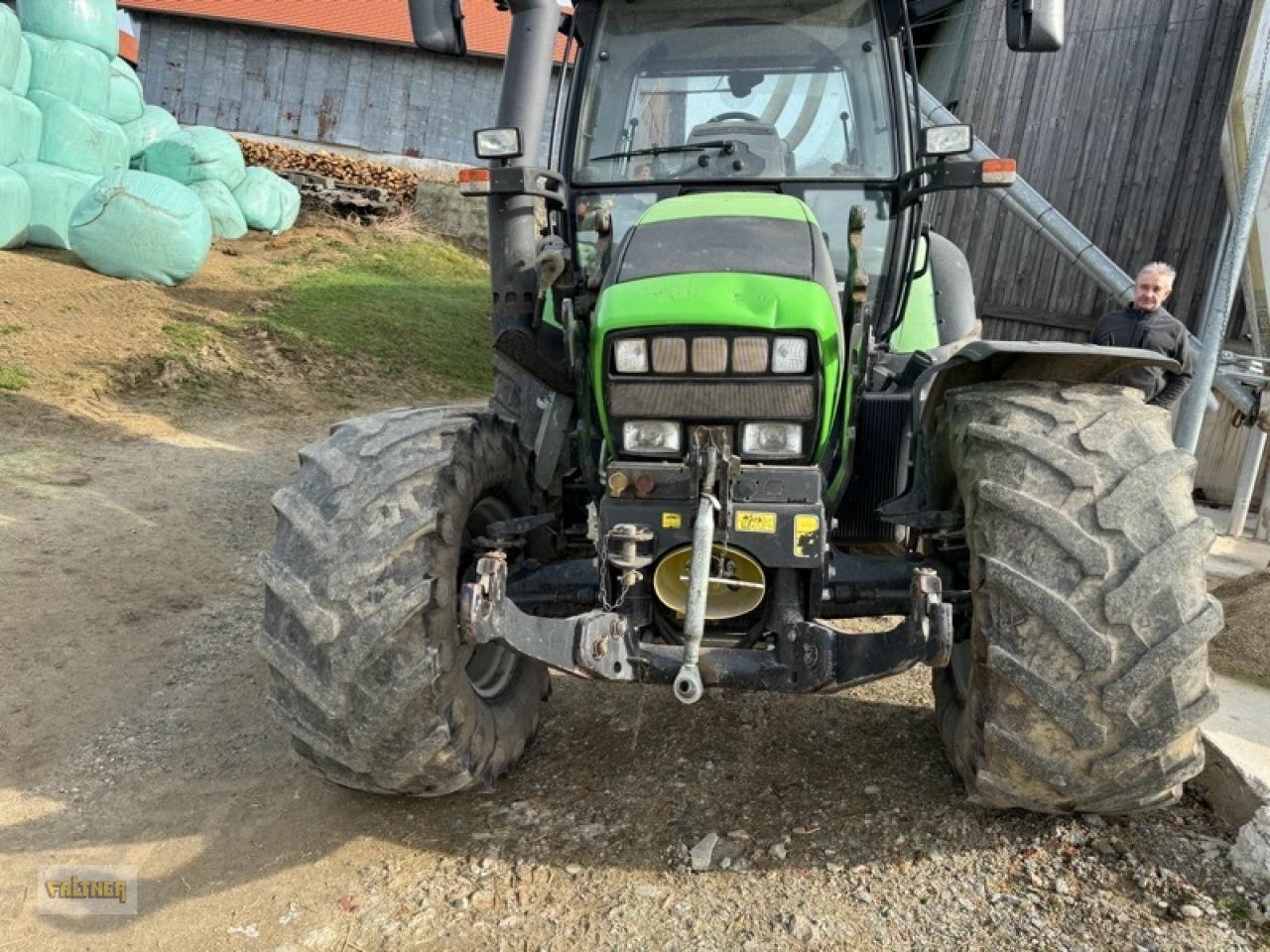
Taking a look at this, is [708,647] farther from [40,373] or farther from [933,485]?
[40,373]

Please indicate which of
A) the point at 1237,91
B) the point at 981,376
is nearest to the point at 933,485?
the point at 981,376

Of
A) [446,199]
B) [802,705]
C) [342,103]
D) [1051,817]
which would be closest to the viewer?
[1051,817]

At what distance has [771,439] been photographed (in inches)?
107

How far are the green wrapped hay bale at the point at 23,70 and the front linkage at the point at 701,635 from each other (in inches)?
471

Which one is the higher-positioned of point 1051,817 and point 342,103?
point 342,103

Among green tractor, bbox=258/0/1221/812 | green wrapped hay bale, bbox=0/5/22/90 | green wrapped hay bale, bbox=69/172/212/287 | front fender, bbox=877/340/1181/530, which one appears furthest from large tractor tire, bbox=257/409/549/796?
green wrapped hay bale, bbox=0/5/22/90

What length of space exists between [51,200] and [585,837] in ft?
37.3

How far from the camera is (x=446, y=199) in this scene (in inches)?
639

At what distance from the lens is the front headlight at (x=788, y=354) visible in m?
2.65

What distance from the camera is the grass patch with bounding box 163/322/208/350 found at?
31.7 ft

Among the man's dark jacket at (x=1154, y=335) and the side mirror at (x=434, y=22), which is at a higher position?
the side mirror at (x=434, y=22)

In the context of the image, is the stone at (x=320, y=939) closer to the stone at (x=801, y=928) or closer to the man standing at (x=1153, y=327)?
the stone at (x=801, y=928)

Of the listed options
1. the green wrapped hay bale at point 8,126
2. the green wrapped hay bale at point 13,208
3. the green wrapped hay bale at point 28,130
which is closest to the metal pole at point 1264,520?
the green wrapped hay bale at point 13,208

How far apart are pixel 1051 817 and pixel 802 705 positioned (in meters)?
1.02
